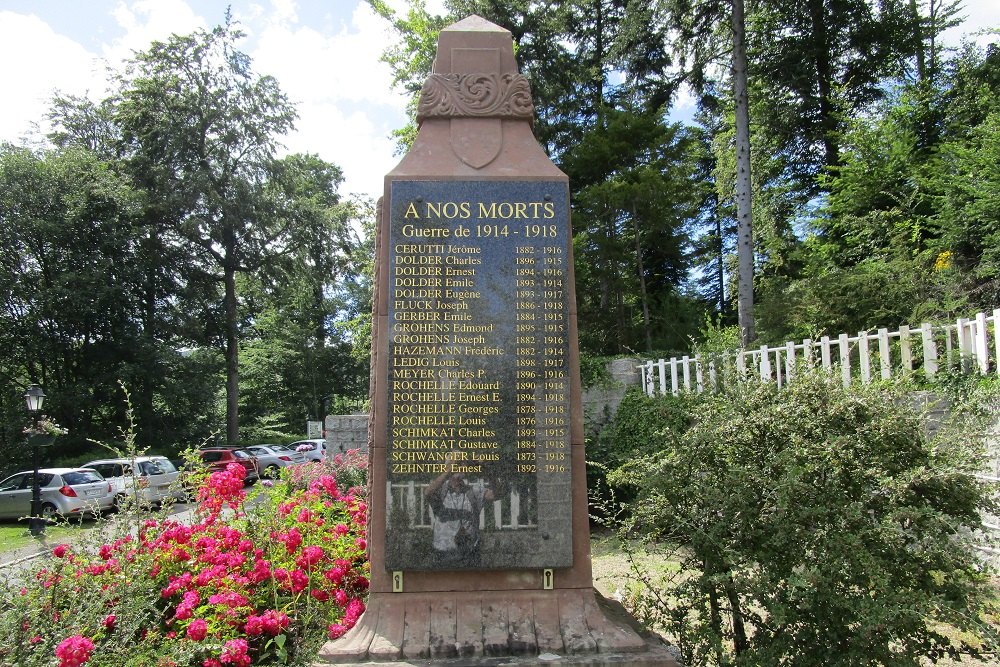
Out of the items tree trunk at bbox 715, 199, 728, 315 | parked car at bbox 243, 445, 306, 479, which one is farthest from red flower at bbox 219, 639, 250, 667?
tree trunk at bbox 715, 199, 728, 315

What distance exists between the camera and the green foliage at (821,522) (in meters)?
3.52

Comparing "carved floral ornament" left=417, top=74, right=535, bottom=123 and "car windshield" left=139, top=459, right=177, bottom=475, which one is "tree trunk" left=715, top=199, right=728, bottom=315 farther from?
"carved floral ornament" left=417, top=74, right=535, bottom=123

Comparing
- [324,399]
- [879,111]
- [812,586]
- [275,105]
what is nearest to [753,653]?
[812,586]

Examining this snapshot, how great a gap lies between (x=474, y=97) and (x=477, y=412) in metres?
2.08

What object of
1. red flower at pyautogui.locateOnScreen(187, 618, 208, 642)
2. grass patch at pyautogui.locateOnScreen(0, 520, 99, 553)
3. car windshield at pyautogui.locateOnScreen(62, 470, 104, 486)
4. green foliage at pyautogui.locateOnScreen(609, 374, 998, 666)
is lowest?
grass patch at pyautogui.locateOnScreen(0, 520, 99, 553)

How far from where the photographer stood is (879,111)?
18.1m

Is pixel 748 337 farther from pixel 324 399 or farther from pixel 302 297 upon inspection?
pixel 324 399

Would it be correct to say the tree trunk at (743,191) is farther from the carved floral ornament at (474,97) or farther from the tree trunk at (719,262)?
the tree trunk at (719,262)

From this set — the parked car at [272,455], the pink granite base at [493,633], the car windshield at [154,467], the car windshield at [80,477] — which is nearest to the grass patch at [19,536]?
the car windshield at [80,477]

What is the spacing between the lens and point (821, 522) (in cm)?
374

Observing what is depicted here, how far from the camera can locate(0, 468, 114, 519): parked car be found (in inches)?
603

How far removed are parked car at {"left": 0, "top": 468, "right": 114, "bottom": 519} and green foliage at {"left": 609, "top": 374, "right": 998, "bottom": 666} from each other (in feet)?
48.4

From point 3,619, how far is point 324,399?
130ft

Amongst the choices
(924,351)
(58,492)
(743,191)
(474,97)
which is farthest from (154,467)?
(924,351)
